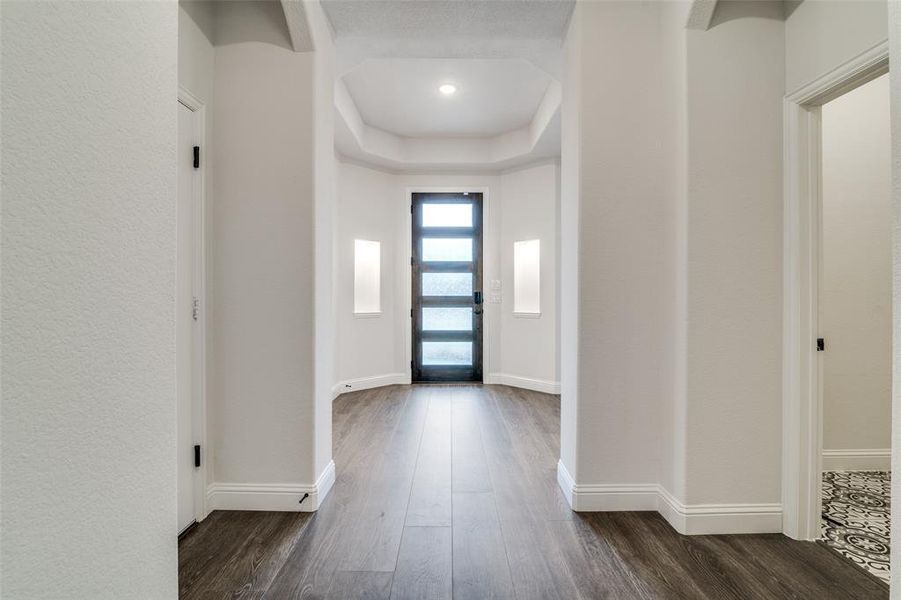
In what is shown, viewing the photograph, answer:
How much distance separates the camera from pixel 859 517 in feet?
7.02

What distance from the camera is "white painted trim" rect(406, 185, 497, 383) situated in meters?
5.31

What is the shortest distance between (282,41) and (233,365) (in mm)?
1754

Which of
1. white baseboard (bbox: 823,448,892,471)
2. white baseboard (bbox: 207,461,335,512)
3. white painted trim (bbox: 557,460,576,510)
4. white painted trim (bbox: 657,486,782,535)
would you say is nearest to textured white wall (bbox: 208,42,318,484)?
white baseboard (bbox: 207,461,335,512)

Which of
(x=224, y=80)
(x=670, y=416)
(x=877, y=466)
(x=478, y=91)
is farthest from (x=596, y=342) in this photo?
(x=478, y=91)

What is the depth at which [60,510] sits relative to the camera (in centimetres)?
73

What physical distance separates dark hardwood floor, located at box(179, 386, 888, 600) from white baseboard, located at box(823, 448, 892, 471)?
1169 mm

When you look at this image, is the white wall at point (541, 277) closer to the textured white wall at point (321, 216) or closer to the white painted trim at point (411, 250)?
the white painted trim at point (411, 250)

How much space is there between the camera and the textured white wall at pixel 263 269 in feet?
7.18

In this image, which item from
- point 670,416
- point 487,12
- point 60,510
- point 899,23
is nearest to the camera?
point 60,510

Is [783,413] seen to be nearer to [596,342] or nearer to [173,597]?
[596,342]

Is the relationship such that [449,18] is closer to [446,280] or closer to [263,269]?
[263,269]

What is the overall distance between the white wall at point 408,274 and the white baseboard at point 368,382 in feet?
0.04

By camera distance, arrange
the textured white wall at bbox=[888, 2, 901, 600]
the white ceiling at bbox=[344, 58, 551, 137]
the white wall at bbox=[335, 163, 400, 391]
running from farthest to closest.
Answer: the white wall at bbox=[335, 163, 400, 391], the white ceiling at bbox=[344, 58, 551, 137], the textured white wall at bbox=[888, 2, 901, 600]

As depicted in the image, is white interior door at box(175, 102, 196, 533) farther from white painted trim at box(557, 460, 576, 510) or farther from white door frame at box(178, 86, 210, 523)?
white painted trim at box(557, 460, 576, 510)
